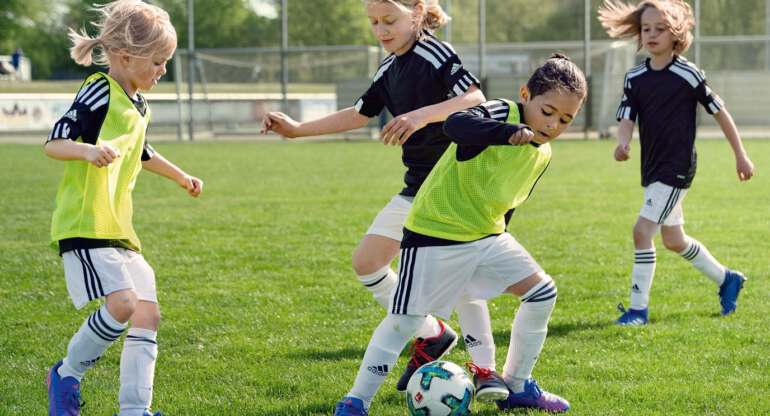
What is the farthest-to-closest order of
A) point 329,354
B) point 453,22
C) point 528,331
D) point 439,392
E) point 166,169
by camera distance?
point 453,22
point 329,354
point 166,169
point 528,331
point 439,392

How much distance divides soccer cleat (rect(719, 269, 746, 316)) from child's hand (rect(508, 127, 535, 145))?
9.77 ft

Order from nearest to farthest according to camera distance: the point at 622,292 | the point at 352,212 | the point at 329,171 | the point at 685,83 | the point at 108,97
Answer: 1. the point at 108,97
2. the point at 685,83
3. the point at 622,292
4. the point at 352,212
5. the point at 329,171

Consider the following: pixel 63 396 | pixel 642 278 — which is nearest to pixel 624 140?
pixel 642 278

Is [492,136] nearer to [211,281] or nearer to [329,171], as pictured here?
[211,281]

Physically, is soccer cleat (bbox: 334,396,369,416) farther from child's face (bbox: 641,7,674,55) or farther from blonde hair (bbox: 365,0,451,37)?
child's face (bbox: 641,7,674,55)

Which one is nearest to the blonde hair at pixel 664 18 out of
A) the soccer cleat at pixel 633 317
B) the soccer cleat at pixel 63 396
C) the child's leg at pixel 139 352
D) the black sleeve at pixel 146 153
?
the soccer cleat at pixel 633 317

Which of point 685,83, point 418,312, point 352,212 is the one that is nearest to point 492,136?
point 418,312

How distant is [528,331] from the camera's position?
3.95 metres

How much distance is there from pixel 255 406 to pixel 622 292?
10.3ft

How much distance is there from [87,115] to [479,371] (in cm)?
181

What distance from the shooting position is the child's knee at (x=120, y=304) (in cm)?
363

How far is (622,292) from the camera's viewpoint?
21.2 ft

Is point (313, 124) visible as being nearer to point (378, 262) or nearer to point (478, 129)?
point (378, 262)

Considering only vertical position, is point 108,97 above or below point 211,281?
above
